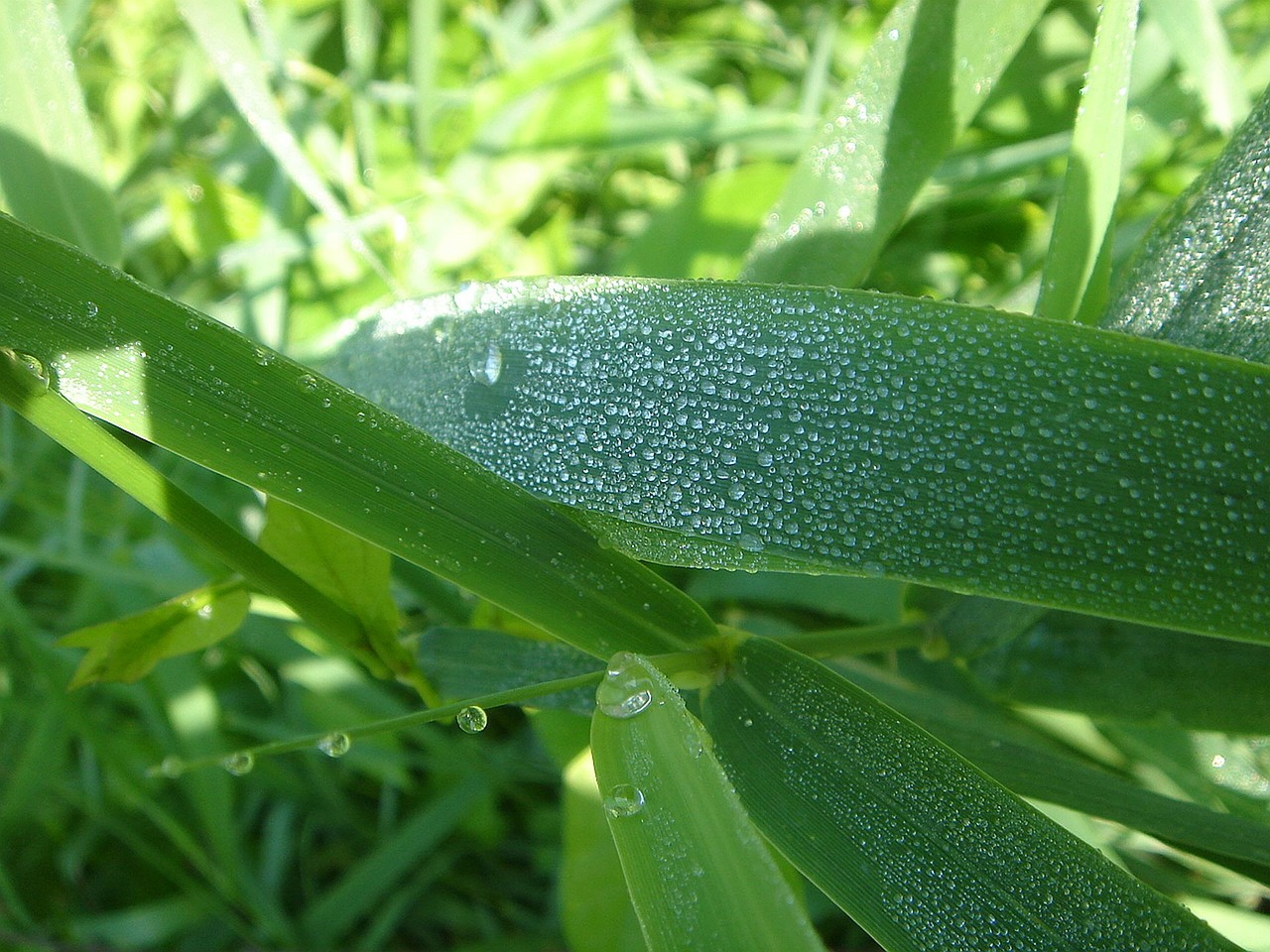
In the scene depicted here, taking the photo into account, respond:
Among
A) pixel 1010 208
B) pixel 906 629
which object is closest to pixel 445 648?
pixel 906 629

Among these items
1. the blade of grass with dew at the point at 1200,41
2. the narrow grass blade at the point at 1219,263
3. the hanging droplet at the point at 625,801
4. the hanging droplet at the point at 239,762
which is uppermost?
the blade of grass with dew at the point at 1200,41

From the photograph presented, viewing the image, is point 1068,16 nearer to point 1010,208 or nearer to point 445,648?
point 1010,208

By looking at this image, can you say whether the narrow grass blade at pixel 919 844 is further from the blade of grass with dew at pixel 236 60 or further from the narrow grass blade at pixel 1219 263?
the blade of grass with dew at pixel 236 60

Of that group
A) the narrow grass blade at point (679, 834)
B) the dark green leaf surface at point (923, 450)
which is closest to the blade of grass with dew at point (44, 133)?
the dark green leaf surface at point (923, 450)

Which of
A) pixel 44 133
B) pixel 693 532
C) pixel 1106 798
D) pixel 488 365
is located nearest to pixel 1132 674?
pixel 1106 798

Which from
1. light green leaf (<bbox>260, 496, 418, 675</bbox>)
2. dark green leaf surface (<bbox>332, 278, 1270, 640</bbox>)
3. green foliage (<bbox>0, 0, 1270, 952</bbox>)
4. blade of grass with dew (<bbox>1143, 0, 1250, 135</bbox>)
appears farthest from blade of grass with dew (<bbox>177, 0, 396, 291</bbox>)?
blade of grass with dew (<bbox>1143, 0, 1250, 135</bbox>)

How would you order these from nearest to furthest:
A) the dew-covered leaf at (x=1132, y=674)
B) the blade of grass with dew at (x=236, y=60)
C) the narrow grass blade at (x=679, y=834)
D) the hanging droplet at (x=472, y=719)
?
the narrow grass blade at (x=679, y=834)
the hanging droplet at (x=472, y=719)
the dew-covered leaf at (x=1132, y=674)
the blade of grass with dew at (x=236, y=60)
